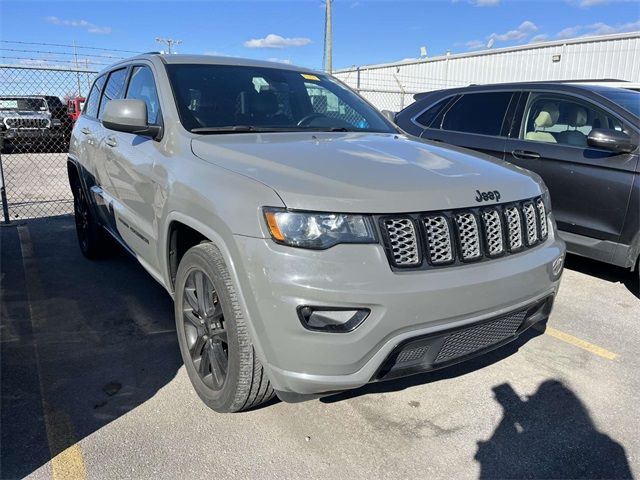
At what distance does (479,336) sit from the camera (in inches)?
92.5

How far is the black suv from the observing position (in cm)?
411

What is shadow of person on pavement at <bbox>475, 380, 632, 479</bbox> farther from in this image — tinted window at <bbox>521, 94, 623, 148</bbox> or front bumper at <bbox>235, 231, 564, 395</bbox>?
tinted window at <bbox>521, 94, 623, 148</bbox>

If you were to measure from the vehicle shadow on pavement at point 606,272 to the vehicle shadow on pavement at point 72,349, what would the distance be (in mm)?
3922

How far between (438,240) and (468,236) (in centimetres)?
17

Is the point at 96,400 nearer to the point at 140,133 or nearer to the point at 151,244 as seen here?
the point at 151,244

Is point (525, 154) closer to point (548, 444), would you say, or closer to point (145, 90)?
point (548, 444)

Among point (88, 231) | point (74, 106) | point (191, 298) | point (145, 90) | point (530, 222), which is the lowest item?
point (88, 231)

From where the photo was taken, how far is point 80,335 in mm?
3500

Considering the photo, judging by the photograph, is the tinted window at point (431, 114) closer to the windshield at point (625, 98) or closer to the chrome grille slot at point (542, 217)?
the windshield at point (625, 98)

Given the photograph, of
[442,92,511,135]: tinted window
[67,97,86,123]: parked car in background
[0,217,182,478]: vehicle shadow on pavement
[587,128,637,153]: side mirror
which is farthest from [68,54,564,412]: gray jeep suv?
[67,97,86,123]: parked car in background

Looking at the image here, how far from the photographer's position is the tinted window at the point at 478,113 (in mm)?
5180

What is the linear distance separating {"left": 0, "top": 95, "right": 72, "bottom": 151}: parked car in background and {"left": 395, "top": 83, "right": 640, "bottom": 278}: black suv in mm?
11838

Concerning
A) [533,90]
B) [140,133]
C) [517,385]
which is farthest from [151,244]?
[533,90]

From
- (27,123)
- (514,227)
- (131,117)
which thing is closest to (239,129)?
(131,117)
